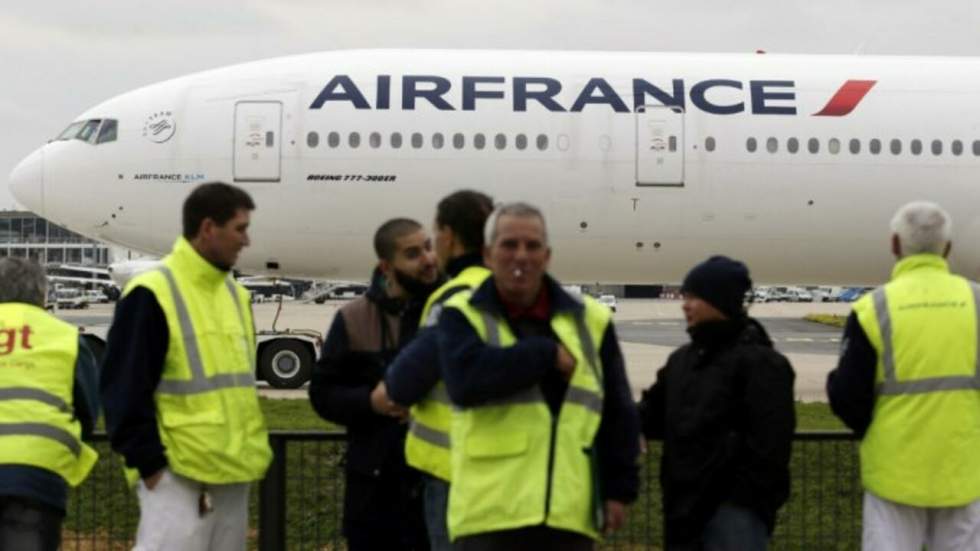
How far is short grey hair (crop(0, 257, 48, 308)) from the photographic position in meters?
6.40

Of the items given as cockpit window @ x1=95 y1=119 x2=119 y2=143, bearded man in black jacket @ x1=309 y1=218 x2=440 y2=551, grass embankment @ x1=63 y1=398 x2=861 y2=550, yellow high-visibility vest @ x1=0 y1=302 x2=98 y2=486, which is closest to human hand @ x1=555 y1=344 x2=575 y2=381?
bearded man in black jacket @ x1=309 y1=218 x2=440 y2=551

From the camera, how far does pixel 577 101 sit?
63.0 feet

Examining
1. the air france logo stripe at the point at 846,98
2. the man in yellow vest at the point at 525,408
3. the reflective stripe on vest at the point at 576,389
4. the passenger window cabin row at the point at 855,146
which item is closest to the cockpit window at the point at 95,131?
the passenger window cabin row at the point at 855,146

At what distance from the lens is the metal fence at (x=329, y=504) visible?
7621 millimetres

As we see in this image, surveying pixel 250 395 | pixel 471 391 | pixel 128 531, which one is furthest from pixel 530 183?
pixel 471 391

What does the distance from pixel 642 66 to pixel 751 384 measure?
14.3m

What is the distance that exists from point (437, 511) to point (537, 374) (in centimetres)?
116

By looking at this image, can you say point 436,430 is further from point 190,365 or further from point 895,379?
point 895,379

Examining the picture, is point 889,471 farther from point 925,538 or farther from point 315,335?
point 315,335

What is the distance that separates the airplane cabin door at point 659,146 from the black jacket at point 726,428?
43.7 feet

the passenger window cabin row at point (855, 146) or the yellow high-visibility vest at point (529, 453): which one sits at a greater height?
the passenger window cabin row at point (855, 146)

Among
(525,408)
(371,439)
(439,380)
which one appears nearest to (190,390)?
(371,439)

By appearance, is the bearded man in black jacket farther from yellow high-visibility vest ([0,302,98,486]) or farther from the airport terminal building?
the airport terminal building

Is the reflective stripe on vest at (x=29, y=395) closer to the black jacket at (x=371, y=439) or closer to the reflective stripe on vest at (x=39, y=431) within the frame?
the reflective stripe on vest at (x=39, y=431)
